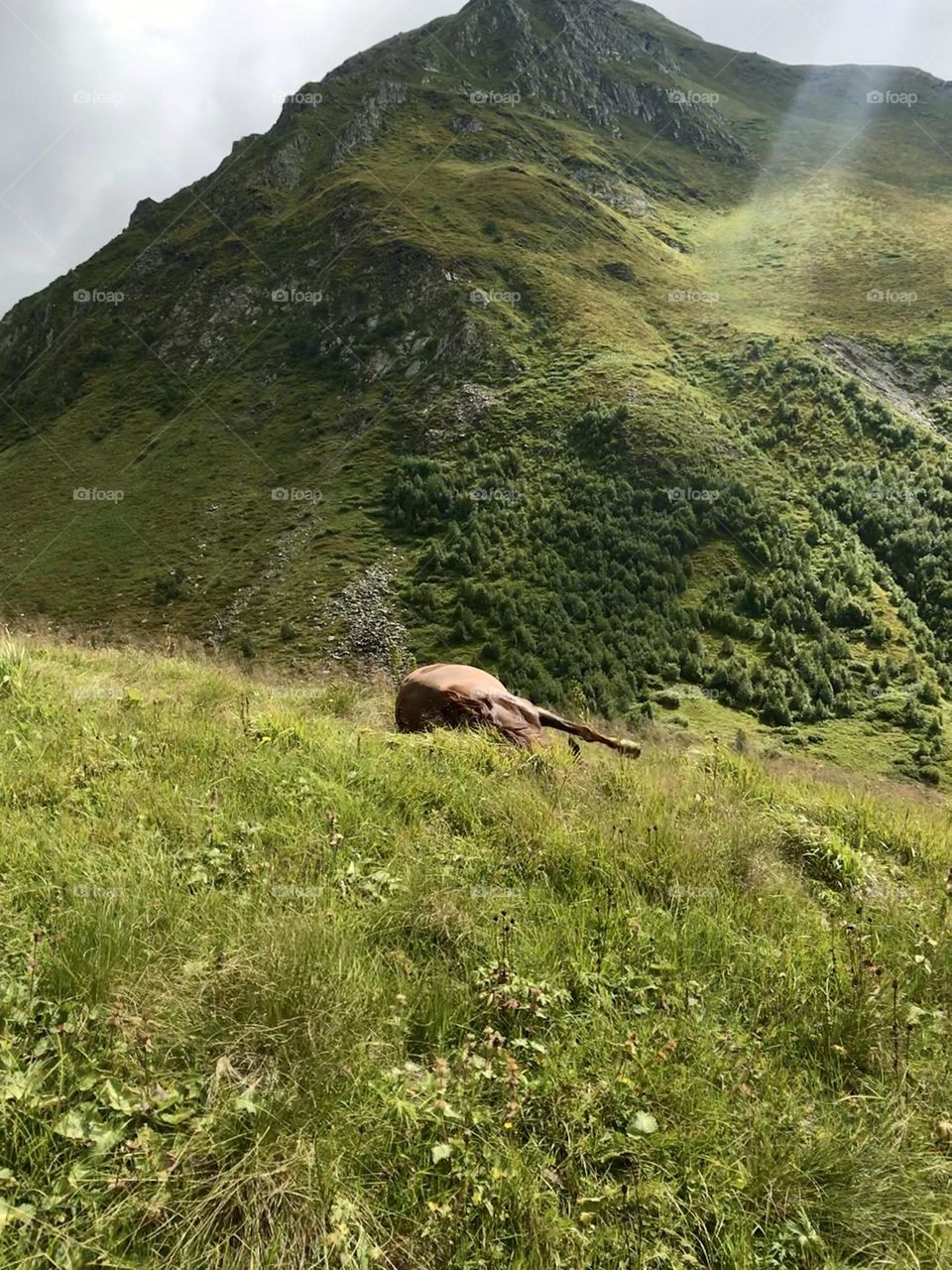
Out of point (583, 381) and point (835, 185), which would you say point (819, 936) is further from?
point (835, 185)

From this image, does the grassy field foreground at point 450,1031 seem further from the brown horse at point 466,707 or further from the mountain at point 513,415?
the mountain at point 513,415

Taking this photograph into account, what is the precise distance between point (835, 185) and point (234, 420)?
107 metres

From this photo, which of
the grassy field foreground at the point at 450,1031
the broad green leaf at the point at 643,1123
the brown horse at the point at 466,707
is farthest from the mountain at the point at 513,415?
the broad green leaf at the point at 643,1123

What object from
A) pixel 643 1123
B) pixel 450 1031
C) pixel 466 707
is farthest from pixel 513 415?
pixel 643 1123

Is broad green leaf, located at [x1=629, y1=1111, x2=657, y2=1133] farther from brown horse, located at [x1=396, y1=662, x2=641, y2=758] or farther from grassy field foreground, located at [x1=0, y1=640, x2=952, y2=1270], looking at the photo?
brown horse, located at [x1=396, y1=662, x2=641, y2=758]

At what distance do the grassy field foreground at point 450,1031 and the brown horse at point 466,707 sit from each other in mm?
2805

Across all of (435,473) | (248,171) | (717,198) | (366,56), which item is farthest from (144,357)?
(717,198)

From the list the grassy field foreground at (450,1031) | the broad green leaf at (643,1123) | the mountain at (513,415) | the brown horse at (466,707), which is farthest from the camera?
the mountain at (513,415)

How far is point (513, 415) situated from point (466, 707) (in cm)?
5482

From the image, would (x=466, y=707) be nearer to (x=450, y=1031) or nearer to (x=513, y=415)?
(x=450, y=1031)

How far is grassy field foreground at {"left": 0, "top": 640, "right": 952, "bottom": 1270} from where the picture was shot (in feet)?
7.06

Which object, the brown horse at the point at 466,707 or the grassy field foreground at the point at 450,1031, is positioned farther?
the brown horse at the point at 466,707

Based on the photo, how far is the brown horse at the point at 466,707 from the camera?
785 centimetres

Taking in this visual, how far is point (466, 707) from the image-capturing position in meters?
7.93
